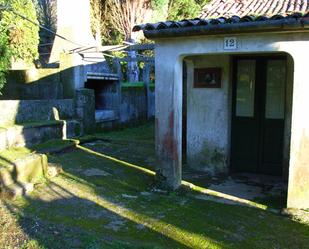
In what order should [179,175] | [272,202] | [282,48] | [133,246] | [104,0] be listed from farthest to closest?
[104,0] → [179,175] → [272,202] → [282,48] → [133,246]

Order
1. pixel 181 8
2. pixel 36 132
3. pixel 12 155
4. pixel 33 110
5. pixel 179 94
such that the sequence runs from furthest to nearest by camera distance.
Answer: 1. pixel 181 8
2. pixel 33 110
3. pixel 36 132
4. pixel 12 155
5. pixel 179 94

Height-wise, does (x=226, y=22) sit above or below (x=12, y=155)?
above

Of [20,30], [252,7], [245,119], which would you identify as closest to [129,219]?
[245,119]

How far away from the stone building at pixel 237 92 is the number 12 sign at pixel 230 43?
0.02 meters

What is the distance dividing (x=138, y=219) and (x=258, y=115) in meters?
3.98

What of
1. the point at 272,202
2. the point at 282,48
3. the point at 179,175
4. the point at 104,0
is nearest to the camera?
the point at 282,48

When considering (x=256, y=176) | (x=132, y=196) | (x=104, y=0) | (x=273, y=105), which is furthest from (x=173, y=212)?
(x=104, y=0)

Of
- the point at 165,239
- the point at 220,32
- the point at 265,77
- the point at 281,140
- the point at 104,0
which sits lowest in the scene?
the point at 165,239

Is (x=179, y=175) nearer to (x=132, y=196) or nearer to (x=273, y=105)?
(x=132, y=196)

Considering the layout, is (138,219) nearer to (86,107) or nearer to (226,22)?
(226,22)

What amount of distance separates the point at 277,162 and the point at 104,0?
18.3 metres

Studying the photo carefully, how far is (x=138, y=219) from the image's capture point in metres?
6.20

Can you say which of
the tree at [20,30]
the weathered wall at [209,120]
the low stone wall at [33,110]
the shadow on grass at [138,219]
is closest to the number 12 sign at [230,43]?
the weathered wall at [209,120]

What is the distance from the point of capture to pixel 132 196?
7.40 m
